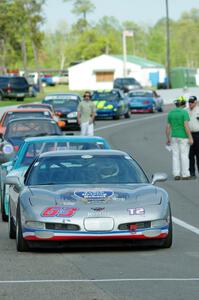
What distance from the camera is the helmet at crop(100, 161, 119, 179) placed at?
482 inches

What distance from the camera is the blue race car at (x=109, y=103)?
171 ft

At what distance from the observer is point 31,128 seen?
23047 mm

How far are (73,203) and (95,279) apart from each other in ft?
6.35

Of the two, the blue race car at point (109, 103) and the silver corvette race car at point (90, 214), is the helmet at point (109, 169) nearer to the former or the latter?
the silver corvette race car at point (90, 214)

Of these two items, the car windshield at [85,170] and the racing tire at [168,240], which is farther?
the car windshield at [85,170]

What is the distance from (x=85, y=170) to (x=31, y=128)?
10873 mm

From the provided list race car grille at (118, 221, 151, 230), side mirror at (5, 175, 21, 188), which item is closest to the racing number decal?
race car grille at (118, 221, 151, 230)

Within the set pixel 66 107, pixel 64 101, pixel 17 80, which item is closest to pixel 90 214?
pixel 66 107

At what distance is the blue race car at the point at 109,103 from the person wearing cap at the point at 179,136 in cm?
2984

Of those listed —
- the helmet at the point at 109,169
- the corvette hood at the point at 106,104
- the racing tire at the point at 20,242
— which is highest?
the helmet at the point at 109,169

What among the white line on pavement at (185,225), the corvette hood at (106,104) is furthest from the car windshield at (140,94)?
the white line on pavement at (185,225)

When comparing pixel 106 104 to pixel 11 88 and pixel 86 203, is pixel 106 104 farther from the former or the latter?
pixel 86 203

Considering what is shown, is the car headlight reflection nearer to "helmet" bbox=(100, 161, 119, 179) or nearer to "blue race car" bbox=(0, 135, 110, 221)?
"helmet" bbox=(100, 161, 119, 179)

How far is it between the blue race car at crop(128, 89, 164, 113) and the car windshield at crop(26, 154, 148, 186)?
4727 cm
